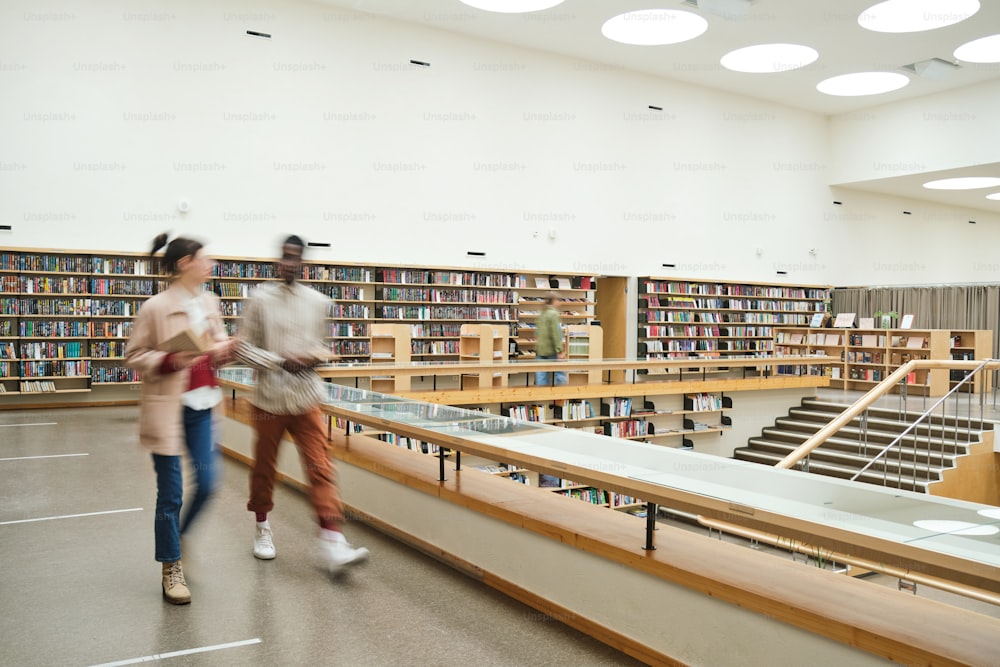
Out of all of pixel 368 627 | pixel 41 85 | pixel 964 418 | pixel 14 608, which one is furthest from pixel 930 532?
pixel 41 85

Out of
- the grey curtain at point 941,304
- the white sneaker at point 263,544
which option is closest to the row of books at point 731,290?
the grey curtain at point 941,304

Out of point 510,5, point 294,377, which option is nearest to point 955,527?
point 294,377

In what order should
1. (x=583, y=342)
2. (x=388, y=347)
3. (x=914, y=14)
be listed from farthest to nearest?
1. (x=914, y=14)
2. (x=583, y=342)
3. (x=388, y=347)

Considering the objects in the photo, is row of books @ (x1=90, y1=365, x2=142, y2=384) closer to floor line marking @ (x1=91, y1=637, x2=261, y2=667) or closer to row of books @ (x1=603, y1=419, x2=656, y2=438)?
row of books @ (x1=603, y1=419, x2=656, y2=438)

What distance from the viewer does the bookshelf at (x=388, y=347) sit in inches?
337

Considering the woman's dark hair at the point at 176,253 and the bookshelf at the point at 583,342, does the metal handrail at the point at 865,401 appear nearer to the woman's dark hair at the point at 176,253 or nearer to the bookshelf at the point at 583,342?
the bookshelf at the point at 583,342

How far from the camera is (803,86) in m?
15.0

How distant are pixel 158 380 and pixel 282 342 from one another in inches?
20.7

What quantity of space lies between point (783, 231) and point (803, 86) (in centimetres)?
322

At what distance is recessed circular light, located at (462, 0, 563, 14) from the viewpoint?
10.6m

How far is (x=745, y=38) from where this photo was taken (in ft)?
41.0

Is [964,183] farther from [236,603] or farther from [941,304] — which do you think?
[236,603]

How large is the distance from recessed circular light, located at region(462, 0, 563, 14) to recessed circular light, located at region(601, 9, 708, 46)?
1.45m

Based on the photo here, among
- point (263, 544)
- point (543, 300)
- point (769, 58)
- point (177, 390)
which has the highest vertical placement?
point (769, 58)
